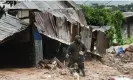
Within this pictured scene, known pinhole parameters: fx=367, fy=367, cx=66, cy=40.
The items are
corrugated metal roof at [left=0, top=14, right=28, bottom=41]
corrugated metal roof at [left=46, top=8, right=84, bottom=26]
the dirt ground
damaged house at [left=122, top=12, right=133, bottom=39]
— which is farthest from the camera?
damaged house at [left=122, top=12, right=133, bottom=39]

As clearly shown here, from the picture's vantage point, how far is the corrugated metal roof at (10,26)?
15919 mm

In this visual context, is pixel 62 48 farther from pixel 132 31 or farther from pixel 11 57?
pixel 132 31

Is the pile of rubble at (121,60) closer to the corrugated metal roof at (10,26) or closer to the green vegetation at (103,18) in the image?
the green vegetation at (103,18)

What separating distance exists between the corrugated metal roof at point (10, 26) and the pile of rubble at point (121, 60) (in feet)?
17.9

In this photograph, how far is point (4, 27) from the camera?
16531mm

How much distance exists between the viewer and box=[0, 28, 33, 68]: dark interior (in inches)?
667

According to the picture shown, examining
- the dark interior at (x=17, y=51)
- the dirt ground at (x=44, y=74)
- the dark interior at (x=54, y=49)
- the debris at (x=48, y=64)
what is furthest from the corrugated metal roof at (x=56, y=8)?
the dirt ground at (x=44, y=74)

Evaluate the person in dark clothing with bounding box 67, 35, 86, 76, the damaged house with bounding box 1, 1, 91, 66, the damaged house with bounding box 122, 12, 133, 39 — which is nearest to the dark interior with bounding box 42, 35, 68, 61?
the damaged house with bounding box 1, 1, 91, 66

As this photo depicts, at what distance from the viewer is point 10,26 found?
16812mm

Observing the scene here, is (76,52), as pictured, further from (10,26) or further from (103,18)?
(103,18)

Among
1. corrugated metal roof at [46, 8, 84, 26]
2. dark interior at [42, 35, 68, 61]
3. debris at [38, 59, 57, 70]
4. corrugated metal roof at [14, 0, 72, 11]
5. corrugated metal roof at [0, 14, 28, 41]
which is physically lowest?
debris at [38, 59, 57, 70]

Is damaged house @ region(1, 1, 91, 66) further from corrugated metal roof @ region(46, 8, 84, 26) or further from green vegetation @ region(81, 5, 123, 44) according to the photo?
green vegetation @ region(81, 5, 123, 44)

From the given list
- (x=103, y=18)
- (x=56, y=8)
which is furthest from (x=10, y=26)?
(x=103, y=18)

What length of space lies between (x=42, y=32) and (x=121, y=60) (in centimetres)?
674
